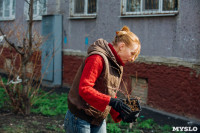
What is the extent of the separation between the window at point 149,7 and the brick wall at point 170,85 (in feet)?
4.02

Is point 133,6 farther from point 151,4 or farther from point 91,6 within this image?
point 91,6

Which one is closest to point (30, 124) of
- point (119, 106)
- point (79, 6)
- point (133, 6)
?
point (119, 106)

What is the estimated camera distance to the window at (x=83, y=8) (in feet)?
31.5

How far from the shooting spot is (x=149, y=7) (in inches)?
304

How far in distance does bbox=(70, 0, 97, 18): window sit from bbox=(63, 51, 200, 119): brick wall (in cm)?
253

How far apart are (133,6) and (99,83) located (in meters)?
5.92

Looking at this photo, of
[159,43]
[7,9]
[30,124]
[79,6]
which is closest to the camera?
[30,124]

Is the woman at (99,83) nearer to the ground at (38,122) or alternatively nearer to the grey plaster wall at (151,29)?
the ground at (38,122)

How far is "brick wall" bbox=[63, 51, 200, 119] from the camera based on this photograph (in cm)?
650

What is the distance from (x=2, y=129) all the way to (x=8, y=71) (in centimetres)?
139

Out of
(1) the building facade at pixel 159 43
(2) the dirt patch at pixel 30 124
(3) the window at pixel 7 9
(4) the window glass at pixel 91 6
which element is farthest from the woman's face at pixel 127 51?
(3) the window at pixel 7 9

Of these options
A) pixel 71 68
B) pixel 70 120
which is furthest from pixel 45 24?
pixel 70 120

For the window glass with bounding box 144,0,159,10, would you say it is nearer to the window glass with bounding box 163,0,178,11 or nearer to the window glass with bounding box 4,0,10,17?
the window glass with bounding box 163,0,178,11

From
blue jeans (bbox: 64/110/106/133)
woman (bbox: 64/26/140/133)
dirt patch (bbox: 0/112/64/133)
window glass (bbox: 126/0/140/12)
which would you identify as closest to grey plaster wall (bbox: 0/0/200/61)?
window glass (bbox: 126/0/140/12)
